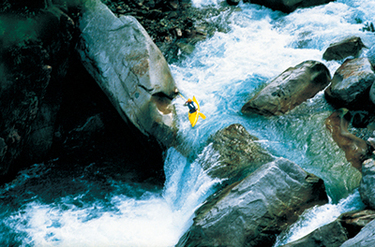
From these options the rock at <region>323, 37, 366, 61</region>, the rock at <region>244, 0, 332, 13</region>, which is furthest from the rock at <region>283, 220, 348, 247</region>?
the rock at <region>244, 0, 332, 13</region>

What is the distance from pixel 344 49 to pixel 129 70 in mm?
4610

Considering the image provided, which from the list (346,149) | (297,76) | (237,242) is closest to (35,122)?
(237,242)

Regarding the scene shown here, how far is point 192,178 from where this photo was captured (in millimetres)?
5250

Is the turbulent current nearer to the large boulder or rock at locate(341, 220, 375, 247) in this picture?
the large boulder

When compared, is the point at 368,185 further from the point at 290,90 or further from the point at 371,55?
the point at 371,55

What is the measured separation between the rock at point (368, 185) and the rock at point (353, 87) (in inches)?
71.4

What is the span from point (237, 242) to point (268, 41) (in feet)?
18.3

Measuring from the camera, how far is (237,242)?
12.6ft

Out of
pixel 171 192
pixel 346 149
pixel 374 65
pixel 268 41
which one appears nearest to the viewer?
pixel 346 149

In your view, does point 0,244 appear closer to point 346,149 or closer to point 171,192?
point 171,192

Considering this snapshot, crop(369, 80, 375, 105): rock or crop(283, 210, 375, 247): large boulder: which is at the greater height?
crop(369, 80, 375, 105): rock

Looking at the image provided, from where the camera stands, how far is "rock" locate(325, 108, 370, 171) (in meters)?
4.93

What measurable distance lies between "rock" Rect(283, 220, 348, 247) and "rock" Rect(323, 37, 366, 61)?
4.37m

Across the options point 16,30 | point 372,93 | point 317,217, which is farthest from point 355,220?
point 16,30
